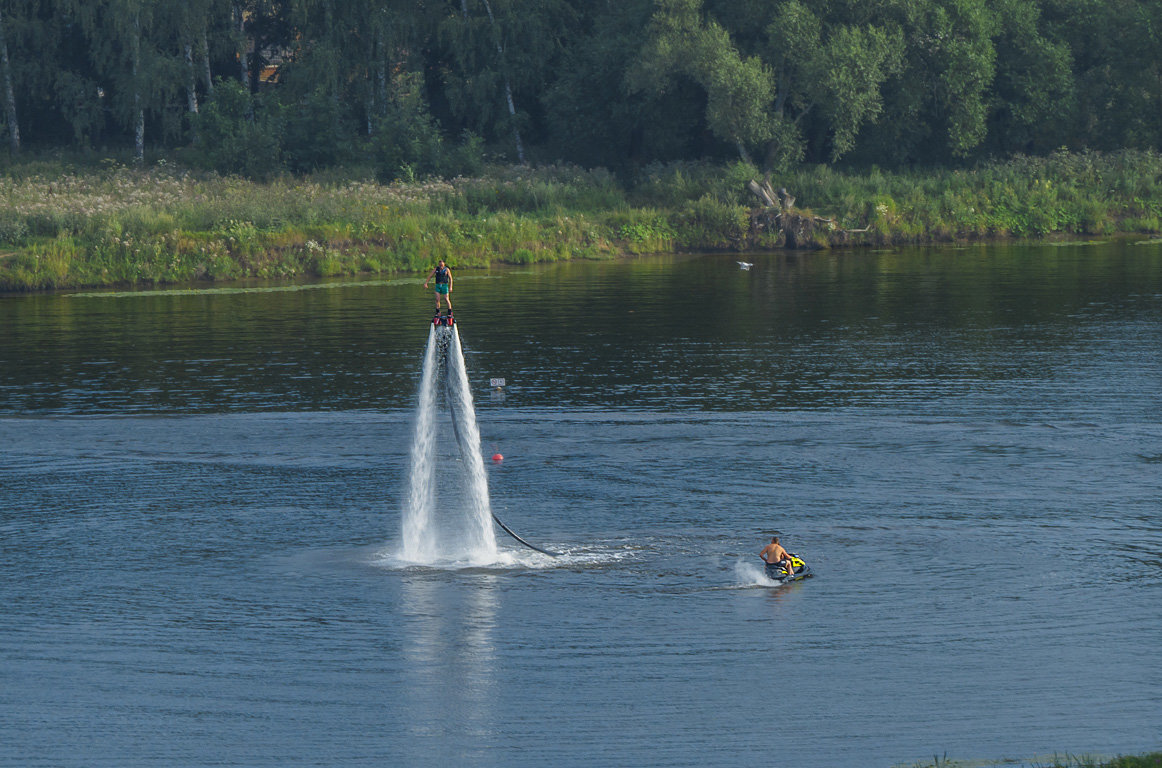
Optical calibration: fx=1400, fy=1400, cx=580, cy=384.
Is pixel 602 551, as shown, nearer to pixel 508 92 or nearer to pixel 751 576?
pixel 751 576

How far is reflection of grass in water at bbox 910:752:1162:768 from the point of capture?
46.7 ft

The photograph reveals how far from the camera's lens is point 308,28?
9431cm

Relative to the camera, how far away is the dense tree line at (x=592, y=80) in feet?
280

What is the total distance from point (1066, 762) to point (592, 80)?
82706 millimetres

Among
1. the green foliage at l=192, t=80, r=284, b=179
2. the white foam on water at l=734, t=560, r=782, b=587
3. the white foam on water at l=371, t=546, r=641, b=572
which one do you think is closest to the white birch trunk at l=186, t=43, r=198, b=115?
the green foliage at l=192, t=80, r=284, b=179

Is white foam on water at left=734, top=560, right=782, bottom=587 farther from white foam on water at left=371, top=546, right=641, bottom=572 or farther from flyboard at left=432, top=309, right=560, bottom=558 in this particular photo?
flyboard at left=432, top=309, right=560, bottom=558

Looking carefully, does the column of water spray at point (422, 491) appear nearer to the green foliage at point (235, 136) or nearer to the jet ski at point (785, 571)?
the jet ski at point (785, 571)

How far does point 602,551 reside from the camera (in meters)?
25.0

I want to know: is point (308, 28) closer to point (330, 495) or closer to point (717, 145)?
point (717, 145)

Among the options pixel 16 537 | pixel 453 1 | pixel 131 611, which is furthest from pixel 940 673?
pixel 453 1

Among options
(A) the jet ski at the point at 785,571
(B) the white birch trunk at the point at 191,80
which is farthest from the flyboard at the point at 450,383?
(B) the white birch trunk at the point at 191,80

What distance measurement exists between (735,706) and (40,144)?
9030 cm

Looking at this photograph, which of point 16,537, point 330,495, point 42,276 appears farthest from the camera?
point 42,276

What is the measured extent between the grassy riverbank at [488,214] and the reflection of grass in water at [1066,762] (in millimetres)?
57176
